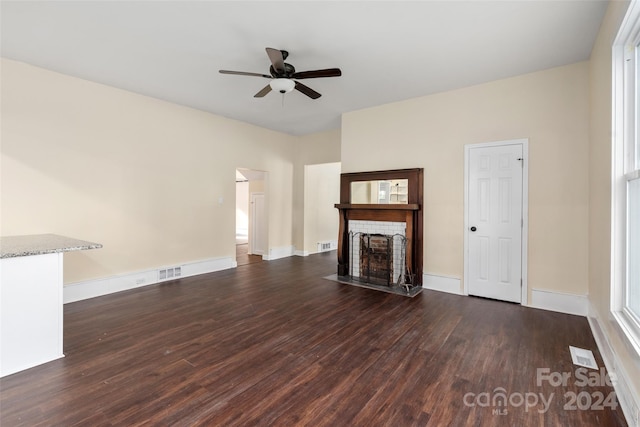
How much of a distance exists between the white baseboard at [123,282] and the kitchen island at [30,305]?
1.63 metres

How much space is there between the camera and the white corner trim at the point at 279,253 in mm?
6859

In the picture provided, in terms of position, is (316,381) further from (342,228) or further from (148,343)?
(342,228)

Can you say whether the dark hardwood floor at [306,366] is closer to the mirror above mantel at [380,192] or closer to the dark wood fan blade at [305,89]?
the mirror above mantel at [380,192]

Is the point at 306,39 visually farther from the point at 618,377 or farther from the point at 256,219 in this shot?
the point at 256,219

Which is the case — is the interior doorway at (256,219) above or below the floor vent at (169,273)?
above

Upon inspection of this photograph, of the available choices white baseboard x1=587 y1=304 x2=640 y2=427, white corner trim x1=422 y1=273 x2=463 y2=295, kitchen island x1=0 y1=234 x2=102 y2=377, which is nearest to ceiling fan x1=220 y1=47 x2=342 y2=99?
kitchen island x1=0 y1=234 x2=102 y2=377

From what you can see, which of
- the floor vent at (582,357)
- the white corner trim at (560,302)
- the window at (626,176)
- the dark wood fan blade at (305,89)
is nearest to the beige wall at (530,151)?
the white corner trim at (560,302)

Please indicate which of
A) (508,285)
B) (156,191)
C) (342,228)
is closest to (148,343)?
(156,191)

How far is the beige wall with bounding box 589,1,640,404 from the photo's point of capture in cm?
206

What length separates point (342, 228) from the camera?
5184 millimetres

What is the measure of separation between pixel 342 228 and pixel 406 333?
2486mm

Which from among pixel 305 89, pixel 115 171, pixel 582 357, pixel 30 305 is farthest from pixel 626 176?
pixel 115 171

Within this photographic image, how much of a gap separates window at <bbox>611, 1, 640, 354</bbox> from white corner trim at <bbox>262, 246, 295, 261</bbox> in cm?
579

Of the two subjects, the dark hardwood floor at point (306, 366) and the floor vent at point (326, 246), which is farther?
the floor vent at point (326, 246)
